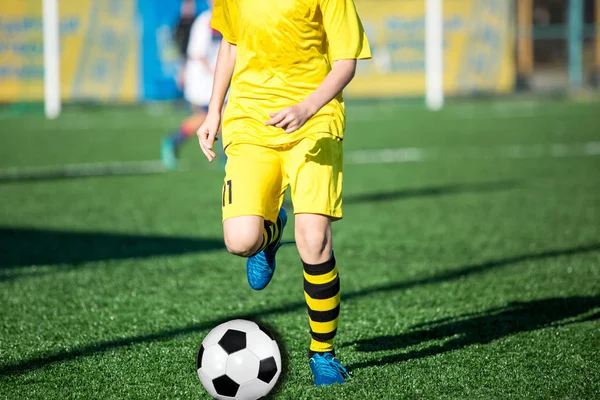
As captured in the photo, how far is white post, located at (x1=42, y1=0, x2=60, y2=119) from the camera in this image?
1945cm

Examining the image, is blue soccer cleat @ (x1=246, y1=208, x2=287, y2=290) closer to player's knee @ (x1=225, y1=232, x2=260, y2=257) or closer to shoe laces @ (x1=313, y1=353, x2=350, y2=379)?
player's knee @ (x1=225, y1=232, x2=260, y2=257)

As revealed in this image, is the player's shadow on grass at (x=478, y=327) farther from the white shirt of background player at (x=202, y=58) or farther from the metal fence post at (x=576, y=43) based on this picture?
the metal fence post at (x=576, y=43)

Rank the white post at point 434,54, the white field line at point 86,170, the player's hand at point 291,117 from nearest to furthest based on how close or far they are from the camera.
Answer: the player's hand at point 291,117 → the white field line at point 86,170 → the white post at point 434,54

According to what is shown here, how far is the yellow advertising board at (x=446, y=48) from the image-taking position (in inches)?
899

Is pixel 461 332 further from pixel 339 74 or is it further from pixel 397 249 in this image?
pixel 397 249

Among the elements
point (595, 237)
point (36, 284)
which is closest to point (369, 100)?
point (595, 237)

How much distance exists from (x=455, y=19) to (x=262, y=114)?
20.9m

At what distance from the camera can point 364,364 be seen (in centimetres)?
361

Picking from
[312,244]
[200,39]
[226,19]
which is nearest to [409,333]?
[312,244]

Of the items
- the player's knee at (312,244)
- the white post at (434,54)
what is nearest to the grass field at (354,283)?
the player's knee at (312,244)

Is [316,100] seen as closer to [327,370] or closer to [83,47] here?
[327,370]

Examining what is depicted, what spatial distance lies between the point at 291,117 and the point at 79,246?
3872mm

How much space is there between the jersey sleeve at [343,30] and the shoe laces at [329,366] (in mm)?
1143

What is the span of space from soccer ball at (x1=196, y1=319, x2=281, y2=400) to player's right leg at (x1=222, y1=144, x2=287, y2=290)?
35cm
